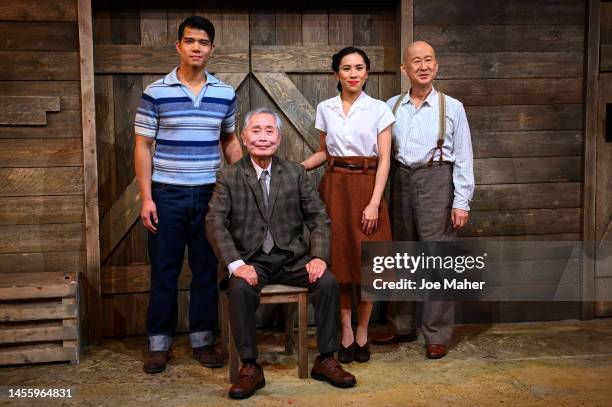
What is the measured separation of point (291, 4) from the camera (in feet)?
13.9

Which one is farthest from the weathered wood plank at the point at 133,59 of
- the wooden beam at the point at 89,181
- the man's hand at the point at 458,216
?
the man's hand at the point at 458,216

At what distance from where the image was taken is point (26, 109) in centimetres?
392

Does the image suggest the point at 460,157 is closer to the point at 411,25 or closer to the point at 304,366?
the point at 411,25

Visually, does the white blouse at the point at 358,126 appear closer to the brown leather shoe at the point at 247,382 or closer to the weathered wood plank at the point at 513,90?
the weathered wood plank at the point at 513,90

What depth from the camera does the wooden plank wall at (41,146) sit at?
12.8ft

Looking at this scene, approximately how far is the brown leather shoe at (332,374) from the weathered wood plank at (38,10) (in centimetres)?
237

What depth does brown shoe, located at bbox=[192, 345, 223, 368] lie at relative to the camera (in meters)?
3.63

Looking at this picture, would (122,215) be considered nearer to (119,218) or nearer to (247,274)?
(119,218)

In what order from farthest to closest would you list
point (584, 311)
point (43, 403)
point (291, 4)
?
→ point (584, 311), point (291, 4), point (43, 403)

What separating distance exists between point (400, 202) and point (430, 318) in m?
0.66

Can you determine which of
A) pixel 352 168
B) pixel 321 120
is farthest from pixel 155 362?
pixel 321 120

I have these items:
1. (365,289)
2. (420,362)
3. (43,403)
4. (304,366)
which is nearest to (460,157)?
(365,289)

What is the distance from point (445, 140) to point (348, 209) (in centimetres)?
65
